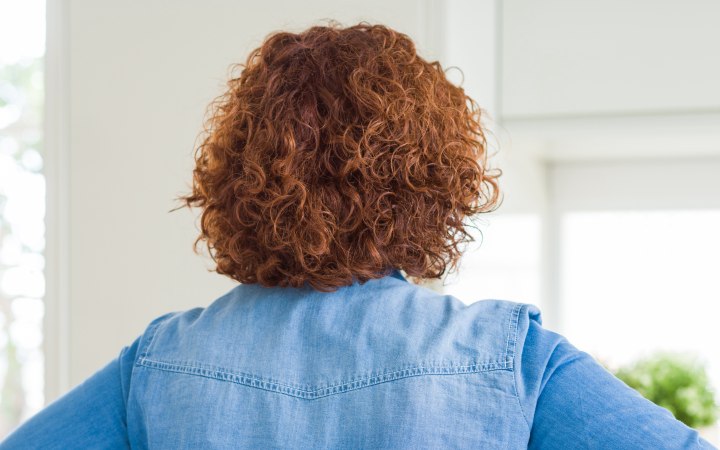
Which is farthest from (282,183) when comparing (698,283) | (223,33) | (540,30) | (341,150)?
(698,283)

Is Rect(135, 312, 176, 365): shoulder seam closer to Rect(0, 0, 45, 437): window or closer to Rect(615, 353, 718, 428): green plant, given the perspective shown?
Rect(0, 0, 45, 437): window

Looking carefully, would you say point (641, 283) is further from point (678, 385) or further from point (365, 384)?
point (365, 384)

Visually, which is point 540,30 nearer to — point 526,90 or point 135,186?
point 526,90

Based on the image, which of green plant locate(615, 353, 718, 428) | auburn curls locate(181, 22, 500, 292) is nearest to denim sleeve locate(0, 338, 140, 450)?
auburn curls locate(181, 22, 500, 292)

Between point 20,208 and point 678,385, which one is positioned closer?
point 678,385

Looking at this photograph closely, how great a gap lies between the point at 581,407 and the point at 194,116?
0.98 m

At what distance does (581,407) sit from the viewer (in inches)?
26.9

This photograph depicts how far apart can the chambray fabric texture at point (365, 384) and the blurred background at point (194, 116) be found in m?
0.55

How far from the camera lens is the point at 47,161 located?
1553 mm

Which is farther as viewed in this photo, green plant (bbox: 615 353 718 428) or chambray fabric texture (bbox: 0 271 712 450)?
green plant (bbox: 615 353 718 428)

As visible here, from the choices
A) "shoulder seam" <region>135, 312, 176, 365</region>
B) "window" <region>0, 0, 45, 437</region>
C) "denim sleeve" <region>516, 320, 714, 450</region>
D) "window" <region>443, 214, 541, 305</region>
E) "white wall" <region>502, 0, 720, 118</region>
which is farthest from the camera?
"window" <region>0, 0, 45, 437</region>

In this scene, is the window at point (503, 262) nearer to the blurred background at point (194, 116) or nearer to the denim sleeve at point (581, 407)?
the blurred background at point (194, 116)

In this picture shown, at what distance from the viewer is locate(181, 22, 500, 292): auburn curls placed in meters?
0.76

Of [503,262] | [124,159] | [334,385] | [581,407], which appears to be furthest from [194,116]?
[581,407]
